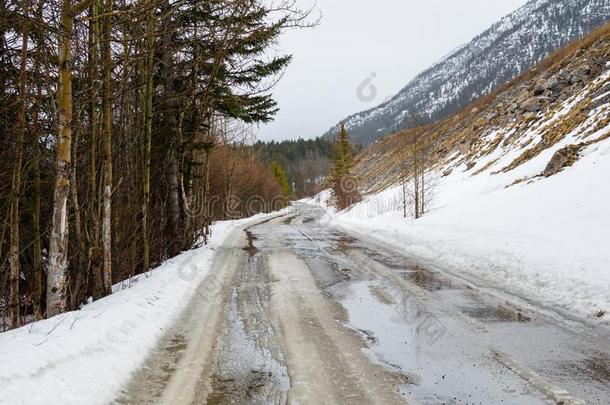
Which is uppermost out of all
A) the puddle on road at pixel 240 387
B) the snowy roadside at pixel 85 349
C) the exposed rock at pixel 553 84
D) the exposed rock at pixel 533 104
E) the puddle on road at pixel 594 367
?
the exposed rock at pixel 553 84

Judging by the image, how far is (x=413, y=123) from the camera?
20.9 meters

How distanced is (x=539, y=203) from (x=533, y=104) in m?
21.4

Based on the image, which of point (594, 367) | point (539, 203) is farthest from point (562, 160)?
point (594, 367)

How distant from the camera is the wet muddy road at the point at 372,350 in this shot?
3779mm

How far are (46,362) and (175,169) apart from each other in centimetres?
1001

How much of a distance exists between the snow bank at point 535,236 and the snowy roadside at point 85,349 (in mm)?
5706

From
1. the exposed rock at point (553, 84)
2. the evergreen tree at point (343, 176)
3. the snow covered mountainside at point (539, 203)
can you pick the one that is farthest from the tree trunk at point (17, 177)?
the evergreen tree at point (343, 176)

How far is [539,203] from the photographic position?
13812 mm

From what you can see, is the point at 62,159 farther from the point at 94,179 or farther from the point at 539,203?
the point at 539,203

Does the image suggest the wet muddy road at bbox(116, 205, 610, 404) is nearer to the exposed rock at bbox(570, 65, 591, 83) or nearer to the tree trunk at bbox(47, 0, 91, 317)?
the tree trunk at bbox(47, 0, 91, 317)

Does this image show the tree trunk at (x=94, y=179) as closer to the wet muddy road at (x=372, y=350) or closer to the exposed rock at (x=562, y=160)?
the wet muddy road at (x=372, y=350)

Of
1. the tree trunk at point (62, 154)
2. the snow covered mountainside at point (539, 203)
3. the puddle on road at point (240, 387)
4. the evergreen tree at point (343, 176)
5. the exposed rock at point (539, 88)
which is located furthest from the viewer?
the evergreen tree at point (343, 176)

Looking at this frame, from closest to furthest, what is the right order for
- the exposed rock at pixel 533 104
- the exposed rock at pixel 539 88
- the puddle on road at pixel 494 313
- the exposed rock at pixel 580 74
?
the puddle on road at pixel 494 313 → the exposed rock at pixel 580 74 → the exposed rock at pixel 533 104 → the exposed rock at pixel 539 88

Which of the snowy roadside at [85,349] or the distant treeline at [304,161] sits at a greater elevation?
the distant treeline at [304,161]
